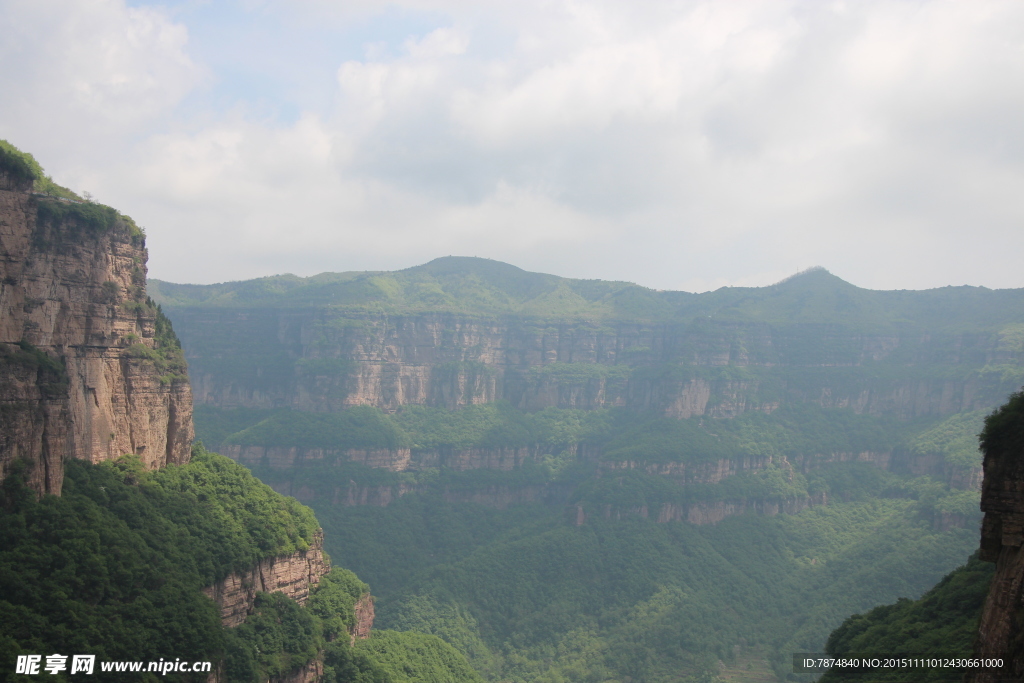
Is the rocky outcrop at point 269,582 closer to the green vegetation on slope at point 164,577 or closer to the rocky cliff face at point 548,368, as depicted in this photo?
the green vegetation on slope at point 164,577

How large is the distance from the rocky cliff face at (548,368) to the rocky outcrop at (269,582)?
90.9 metres

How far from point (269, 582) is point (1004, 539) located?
4822cm

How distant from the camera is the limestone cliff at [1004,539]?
25406 mm

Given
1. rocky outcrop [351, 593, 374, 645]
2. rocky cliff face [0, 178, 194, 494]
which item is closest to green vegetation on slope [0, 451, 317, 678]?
rocky cliff face [0, 178, 194, 494]

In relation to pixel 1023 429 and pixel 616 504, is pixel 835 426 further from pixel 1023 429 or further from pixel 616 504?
pixel 1023 429

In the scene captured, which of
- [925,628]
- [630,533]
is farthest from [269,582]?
[630,533]

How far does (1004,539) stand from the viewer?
88.3 ft

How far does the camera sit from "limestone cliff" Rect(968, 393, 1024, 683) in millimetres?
25406

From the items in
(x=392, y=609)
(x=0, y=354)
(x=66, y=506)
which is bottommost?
(x=392, y=609)

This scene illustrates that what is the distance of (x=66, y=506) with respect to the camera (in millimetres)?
49406

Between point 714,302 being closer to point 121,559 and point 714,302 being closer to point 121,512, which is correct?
point 121,512

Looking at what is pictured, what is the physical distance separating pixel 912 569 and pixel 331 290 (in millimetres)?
117863

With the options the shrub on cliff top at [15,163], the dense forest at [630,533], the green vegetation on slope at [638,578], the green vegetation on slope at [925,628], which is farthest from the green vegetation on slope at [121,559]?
the green vegetation on slope at [638,578]

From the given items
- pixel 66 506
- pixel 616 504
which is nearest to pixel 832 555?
pixel 616 504
